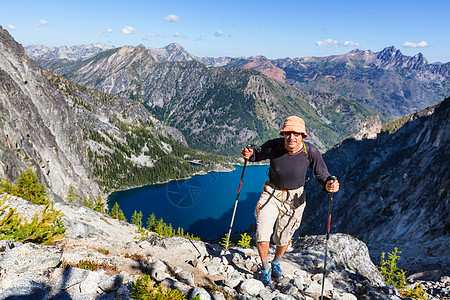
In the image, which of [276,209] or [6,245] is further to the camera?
[276,209]

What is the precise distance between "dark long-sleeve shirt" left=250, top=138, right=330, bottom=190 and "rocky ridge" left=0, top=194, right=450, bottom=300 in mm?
3537

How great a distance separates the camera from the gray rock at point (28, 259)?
6.52 m

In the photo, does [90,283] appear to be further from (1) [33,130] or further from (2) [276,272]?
(1) [33,130]

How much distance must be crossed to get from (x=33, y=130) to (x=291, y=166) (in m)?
121

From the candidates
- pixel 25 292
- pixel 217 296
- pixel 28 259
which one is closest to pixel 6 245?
pixel 28 259

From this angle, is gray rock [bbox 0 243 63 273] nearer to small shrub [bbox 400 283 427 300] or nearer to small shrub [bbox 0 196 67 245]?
small shrub [bbox 0 196 67 245]

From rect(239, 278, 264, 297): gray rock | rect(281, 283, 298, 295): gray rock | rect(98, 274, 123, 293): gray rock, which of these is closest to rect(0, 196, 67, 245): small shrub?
rect(98, 274, 123, 293): gray rock

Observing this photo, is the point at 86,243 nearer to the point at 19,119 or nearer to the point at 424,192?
the point at 424,192

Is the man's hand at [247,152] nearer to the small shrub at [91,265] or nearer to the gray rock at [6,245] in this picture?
the small shrub at [91,265]

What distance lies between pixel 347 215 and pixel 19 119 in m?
119

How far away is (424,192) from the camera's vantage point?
5006 cm

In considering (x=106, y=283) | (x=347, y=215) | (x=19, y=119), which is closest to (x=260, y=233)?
(x=106, y=283)

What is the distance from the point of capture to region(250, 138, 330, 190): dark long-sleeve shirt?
8664 millimetres

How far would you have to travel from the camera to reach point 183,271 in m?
8.78
